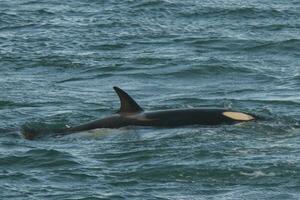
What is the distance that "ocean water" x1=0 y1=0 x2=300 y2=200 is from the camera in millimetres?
14367

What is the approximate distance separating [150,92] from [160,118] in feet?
13.2

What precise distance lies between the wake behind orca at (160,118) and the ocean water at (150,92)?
0.15 metres

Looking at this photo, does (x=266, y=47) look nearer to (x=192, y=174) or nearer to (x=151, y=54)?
(x=151, y=54)

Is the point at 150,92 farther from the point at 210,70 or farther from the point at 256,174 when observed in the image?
the point at 256,174

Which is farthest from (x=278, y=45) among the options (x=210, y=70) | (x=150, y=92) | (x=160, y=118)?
(x=160, y=118)

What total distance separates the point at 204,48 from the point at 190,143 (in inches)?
358

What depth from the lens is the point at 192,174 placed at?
14.6 metres

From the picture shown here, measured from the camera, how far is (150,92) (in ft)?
68.5

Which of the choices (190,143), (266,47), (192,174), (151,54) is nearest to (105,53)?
(151,54)

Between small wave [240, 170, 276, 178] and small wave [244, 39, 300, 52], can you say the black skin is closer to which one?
small wave [240, 170, 276, 178]

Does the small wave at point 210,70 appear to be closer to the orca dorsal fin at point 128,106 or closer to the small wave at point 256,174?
the orca dorsal fin at point 128,106

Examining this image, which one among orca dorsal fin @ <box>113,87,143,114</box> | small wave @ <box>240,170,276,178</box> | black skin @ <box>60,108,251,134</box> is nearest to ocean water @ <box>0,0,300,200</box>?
small wave @ <box>240,170,276,178</box>

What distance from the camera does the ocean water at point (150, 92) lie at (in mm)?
14367

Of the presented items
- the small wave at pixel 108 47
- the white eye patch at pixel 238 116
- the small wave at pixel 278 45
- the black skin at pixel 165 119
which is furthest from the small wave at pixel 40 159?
the small wave at pixel 278 45
